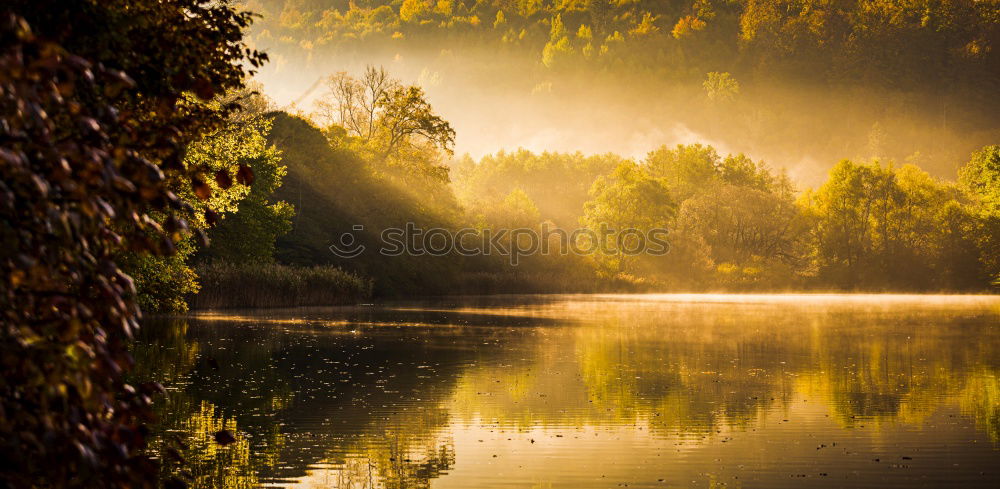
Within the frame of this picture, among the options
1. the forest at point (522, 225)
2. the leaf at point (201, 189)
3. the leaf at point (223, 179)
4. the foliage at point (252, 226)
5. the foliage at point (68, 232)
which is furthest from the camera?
Result: the forest at point (522, 225)

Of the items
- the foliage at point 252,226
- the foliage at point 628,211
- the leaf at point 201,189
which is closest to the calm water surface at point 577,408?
the leaf at point 201,189

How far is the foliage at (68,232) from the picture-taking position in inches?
212

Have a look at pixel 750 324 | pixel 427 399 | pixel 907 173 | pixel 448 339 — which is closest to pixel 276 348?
pixel 448 339

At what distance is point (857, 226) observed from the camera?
122 m

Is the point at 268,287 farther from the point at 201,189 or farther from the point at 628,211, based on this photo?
the point at 628,211

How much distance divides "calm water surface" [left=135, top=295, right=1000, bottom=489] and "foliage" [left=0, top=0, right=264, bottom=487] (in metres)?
1.99

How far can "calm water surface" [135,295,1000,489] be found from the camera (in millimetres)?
12867

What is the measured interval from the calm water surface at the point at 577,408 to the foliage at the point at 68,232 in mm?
1990

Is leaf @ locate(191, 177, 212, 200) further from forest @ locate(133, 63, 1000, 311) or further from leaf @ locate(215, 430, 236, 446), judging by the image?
forest @ locate(133, 63, 1000, 311)

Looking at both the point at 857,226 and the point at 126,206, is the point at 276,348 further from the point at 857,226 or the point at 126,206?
the point at 857,226

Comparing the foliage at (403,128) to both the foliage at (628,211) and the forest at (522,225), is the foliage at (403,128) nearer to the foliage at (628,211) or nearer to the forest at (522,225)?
the forest at (522,225)

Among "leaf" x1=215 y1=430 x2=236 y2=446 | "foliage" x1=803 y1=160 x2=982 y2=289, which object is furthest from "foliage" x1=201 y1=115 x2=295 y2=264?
"foliage" x1=803 y1=160 x2=982 y2=289

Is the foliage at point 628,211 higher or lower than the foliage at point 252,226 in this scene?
higher

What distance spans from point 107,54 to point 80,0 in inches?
15.0
